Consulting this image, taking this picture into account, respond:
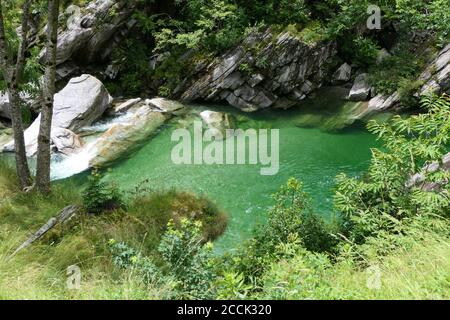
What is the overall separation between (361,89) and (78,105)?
12.5m

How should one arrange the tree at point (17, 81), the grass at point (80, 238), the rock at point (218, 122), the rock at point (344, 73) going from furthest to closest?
the rock at point (344, 73) → the rock at point (218, 122) → the tree at point (17, 81) → the grass at point (80, 238)

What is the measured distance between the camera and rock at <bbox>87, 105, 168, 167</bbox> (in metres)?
14.2

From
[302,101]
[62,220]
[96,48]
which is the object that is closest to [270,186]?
[62,220]

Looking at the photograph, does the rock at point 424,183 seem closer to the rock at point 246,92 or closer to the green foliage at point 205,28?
the rock at point 246,92

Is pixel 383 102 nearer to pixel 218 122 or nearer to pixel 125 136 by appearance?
pixel 218 122

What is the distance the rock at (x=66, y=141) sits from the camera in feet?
47.3

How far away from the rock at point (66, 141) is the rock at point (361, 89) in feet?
40.2

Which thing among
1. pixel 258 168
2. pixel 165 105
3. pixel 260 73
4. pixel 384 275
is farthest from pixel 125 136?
pixel 384 275

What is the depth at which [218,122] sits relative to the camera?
57.2ft

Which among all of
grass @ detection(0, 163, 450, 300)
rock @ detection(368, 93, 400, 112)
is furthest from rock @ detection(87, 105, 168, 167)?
rock @ detection(368, 93, 400, 112)

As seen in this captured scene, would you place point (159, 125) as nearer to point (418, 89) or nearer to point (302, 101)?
point (302, 101)

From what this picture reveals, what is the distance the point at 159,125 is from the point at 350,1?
10878 millimetres

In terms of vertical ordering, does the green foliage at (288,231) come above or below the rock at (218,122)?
above

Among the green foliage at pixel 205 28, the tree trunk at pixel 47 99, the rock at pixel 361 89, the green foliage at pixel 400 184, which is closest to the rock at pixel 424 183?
the green foliage at pixel 400 184
